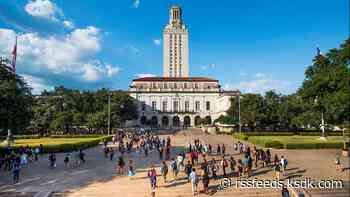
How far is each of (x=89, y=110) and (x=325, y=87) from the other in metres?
59.6

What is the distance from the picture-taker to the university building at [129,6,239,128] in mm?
136875

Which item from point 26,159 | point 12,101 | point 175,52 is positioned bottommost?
point 26,159

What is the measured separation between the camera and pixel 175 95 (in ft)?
463

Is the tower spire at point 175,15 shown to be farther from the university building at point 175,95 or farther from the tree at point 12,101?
the tree at point 12,101

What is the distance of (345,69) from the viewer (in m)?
35.3

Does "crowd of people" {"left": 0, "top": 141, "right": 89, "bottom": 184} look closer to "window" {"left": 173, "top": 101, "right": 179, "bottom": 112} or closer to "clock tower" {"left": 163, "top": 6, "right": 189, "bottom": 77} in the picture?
"window" {"left": 173, "top": 101, "right": 179, "bottom": 112}

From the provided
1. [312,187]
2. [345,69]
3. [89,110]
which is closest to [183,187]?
[312,187]

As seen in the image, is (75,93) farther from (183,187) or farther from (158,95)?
(183,187)

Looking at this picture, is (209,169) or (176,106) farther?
(176,106)

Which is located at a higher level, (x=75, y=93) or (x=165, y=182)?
(x=75, y=93)

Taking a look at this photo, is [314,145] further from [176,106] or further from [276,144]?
[176,106]

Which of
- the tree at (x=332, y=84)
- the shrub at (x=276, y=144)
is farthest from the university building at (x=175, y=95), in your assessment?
the shrub at (x=276, y=144)

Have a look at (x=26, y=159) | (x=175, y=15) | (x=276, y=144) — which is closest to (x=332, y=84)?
(x=276, y=144)

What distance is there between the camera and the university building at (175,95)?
13688cm
